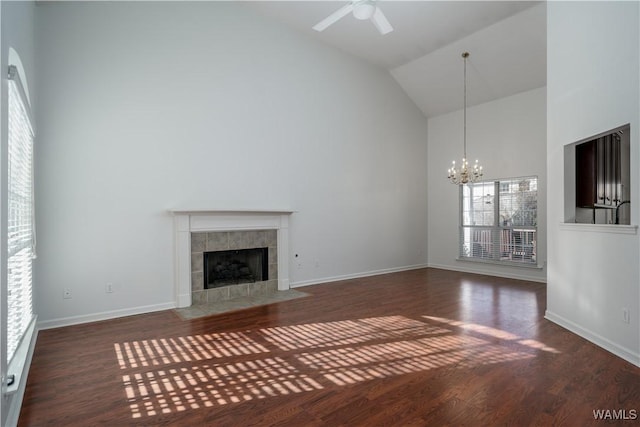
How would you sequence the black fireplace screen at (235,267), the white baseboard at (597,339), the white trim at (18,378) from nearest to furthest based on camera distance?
the white trim at (18,378) < the white baseboard at (597,339) < the black fireplace screen at (235,267)

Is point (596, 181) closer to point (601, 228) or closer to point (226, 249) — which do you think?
point (601, 228)

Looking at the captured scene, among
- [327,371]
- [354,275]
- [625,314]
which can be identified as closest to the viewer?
[327,371]

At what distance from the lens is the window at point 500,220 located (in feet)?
23.2

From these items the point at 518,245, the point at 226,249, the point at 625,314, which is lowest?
the point at 625,314

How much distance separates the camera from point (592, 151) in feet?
14.2

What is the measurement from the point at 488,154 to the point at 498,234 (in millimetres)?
1700

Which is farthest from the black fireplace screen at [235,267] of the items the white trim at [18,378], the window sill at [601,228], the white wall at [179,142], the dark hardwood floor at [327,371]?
the window sill at [601,228]

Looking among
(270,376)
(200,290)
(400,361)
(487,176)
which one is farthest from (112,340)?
(487,176)

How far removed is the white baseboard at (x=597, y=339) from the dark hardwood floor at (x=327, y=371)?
0.07 m

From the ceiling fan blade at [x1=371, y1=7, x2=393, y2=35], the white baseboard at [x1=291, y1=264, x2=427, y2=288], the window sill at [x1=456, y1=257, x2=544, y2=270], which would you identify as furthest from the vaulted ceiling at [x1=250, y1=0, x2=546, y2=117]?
the white baseboard at [x1=291, y1=264, x2=427, y2=288]

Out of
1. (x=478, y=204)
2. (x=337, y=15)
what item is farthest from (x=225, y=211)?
(x=478, y=204)

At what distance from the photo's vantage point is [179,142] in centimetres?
500

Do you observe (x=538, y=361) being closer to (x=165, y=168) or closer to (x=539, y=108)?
(x=165, y=168)

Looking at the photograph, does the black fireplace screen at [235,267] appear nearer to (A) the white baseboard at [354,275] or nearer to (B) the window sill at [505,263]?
(A) the white baseboard at [354,275]
